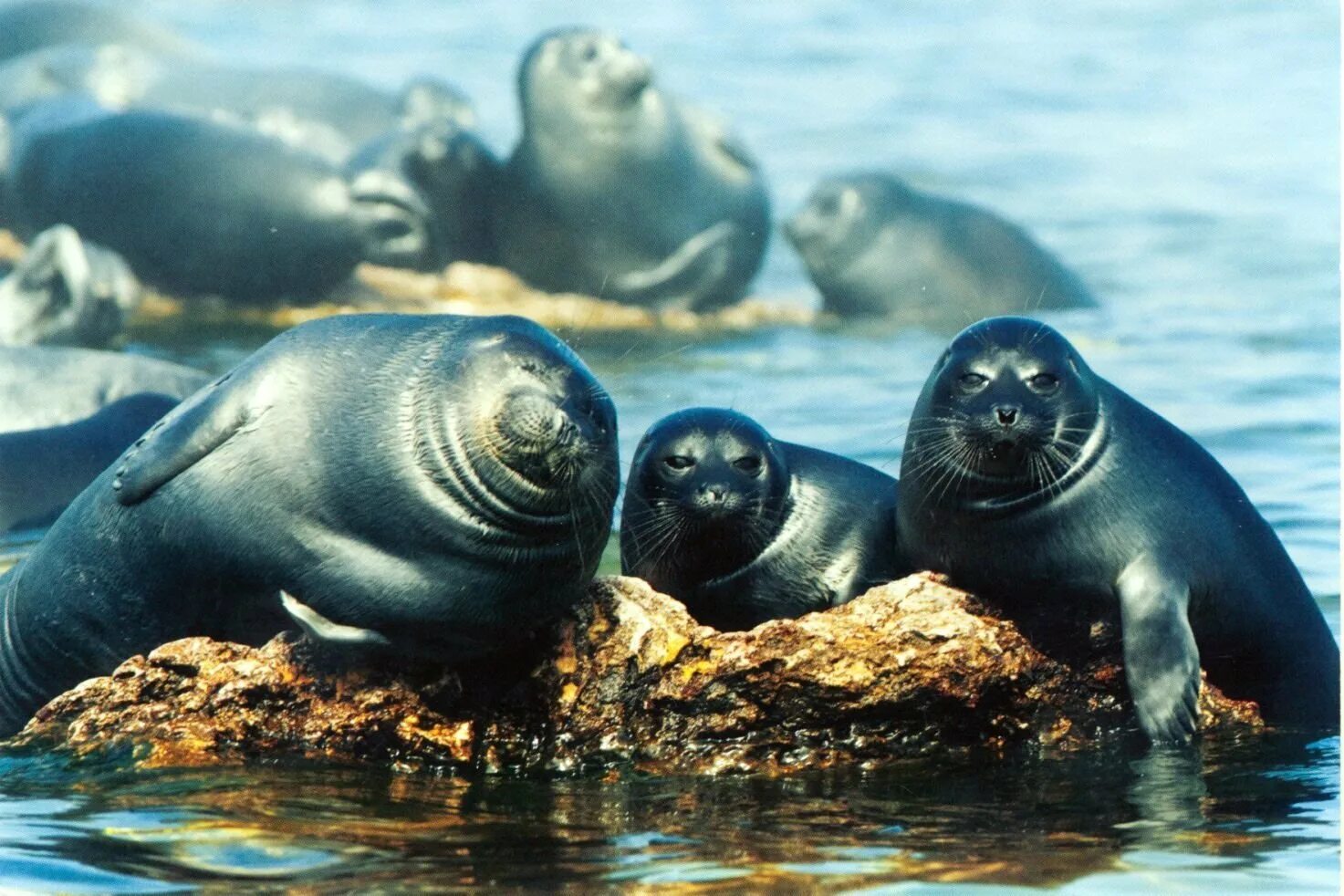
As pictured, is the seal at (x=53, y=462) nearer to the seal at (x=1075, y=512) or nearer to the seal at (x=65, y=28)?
the seal at (x=1075, y=512)

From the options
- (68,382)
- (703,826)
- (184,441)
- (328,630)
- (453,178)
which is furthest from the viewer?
(453,178)

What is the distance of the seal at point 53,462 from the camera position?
8.83 meters

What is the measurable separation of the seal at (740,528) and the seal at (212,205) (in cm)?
758

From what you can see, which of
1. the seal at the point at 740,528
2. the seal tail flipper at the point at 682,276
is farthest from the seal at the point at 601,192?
the seal at the point at 740,528

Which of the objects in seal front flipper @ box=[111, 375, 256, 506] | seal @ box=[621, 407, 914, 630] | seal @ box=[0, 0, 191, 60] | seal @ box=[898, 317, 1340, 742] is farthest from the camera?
seal @ box=[0, 0, 191, 60]

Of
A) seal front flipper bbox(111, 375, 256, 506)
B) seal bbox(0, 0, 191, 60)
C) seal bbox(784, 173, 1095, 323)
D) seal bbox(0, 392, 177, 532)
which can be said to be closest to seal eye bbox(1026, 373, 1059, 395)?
seal front flipper bbox(111, 375, 256, 506)

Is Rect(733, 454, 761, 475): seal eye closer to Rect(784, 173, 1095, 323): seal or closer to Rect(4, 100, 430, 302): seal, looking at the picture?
Rect(4, 100, 430, 302): seal

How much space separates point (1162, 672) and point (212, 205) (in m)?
9.22

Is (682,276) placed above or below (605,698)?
above

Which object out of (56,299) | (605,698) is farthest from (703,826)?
(56,299)

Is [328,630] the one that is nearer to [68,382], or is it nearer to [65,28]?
[68,382]

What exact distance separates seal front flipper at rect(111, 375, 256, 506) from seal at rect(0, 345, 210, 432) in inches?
159

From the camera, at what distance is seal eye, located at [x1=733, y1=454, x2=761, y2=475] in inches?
267

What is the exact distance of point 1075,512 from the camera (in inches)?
247
